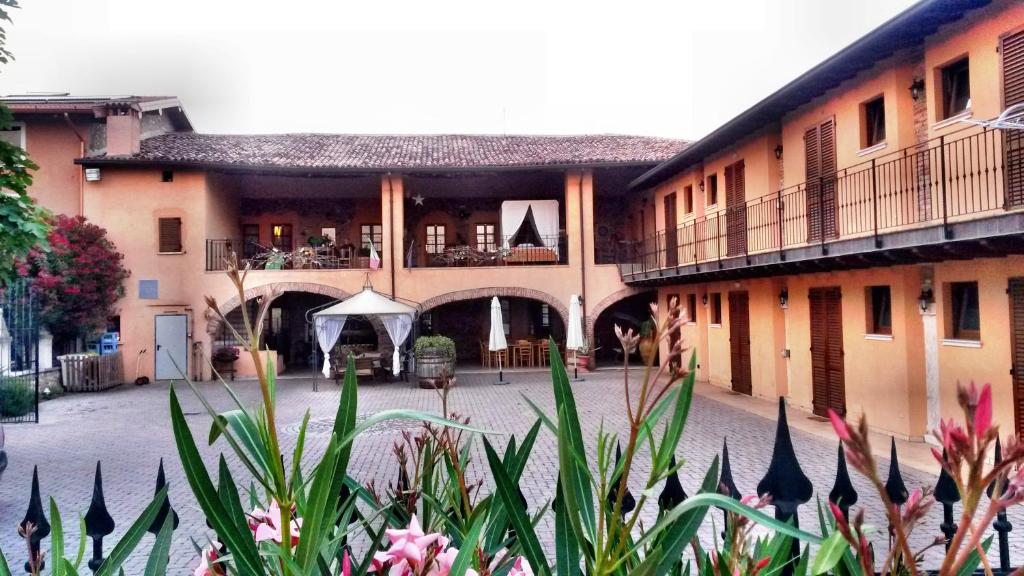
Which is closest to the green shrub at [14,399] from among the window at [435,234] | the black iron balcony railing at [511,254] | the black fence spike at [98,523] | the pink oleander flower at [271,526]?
the black iron balcony railing at [511,254]

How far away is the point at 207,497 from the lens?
0.81 metres

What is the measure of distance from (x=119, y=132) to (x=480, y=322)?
13.0 metres

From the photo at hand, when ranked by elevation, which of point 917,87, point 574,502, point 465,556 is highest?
point 917,87

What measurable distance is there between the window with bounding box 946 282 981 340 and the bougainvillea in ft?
62.7

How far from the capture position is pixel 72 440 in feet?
34.2

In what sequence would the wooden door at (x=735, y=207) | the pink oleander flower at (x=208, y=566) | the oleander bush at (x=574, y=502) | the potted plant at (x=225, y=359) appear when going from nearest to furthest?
the oleander bush at (x=574, y=502)
the pink oleander flower at (x=208, y=566)
the wooden door at (x=735, y=207)
the potted plant at (x=225, y=359)

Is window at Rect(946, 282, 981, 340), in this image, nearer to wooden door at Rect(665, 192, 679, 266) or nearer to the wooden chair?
wooden door at Rect(665, 192, 679, 266)

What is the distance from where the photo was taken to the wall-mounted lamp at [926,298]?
29.8 feet

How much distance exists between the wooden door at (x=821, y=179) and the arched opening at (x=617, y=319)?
9.34 m

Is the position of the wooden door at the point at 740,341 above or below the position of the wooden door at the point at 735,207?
below

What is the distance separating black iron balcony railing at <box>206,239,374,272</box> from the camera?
19.0 meters

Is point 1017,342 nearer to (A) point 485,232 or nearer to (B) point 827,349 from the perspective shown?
(B) point 827,349

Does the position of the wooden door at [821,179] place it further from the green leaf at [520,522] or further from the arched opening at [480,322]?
the arched opening at [480,322]

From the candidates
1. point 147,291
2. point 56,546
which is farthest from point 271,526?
point 147,291
